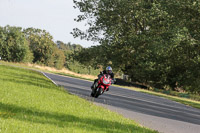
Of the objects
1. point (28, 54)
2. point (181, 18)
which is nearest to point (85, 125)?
point (181, 18)

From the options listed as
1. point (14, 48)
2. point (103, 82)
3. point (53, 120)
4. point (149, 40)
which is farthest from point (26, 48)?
point (53, 120)

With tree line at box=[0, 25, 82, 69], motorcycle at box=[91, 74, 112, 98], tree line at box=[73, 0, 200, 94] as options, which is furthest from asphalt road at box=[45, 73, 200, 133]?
tree line at box=[0, 25, 82, 69]

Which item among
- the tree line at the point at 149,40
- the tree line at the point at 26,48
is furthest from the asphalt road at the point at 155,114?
the tree line at the point at 26,48

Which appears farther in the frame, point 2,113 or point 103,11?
point 103,11

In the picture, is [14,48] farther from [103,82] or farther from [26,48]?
[103,82]

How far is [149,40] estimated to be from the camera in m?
40.8

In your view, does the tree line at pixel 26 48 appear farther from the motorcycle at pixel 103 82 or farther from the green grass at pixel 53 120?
the green grass at pixel 53 120

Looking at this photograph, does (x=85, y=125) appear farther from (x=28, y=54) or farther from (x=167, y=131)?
(x=28, y=54)

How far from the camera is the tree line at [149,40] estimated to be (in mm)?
35981

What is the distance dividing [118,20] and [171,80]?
35.6 ft

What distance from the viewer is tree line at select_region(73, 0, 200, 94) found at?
36.0 m

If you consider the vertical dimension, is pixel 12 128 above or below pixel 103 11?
below

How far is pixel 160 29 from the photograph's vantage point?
43281 millimetres

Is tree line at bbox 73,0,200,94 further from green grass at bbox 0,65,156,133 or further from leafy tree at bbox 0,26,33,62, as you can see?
leafy tree at bbox 0,26,33,62
